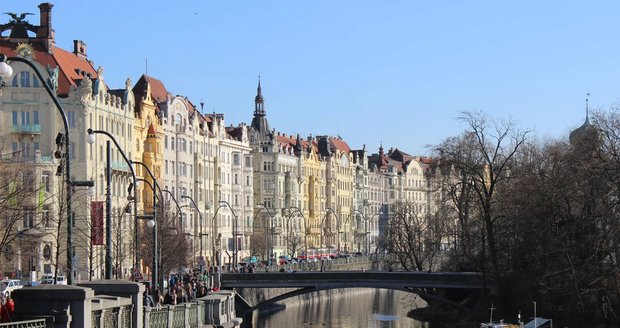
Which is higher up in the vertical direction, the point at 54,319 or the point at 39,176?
the point at 39,176

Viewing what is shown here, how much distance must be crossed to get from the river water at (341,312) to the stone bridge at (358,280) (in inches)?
258

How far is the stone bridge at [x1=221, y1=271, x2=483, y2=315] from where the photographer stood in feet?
258

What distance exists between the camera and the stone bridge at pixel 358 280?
258ft

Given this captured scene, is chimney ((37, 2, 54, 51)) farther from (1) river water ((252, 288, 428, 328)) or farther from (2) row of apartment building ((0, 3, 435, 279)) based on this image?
(1) river water ((252, 288, 428, 328))

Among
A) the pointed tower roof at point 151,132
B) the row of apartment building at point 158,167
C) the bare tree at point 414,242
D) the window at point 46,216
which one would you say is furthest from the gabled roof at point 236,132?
the window at point 46,216

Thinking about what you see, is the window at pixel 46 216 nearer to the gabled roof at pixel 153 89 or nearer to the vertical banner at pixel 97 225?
the vertical banner at pixel 97 225

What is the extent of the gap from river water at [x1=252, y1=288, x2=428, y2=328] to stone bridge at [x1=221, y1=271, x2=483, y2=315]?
21.5 feet

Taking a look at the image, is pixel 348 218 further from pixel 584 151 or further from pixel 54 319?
pixel 54 319

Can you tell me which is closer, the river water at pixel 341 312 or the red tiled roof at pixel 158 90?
the river water at pixel 341 312

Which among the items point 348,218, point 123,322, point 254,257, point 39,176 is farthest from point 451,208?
point 348,218

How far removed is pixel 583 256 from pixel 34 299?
49.9m

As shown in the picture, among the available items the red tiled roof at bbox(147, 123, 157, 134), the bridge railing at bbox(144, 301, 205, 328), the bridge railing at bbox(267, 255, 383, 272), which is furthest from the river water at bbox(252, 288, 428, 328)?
the bridge railing at bbox(144, 301, 205, 328)

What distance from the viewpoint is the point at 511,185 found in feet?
270

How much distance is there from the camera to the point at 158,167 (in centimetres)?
11288
